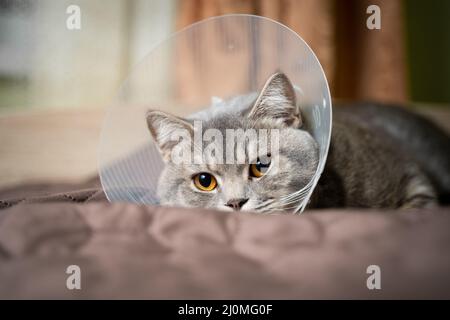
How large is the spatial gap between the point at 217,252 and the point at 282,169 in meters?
0.34

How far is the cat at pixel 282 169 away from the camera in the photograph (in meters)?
0.87

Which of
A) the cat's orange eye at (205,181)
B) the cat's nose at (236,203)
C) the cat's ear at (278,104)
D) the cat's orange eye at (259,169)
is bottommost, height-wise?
the cat's nose at (236,203)

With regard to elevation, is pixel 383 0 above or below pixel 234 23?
above

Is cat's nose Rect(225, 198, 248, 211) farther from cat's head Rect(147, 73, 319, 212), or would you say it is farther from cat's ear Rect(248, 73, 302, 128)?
cat's ear Rect(248, 73, 302, 128)

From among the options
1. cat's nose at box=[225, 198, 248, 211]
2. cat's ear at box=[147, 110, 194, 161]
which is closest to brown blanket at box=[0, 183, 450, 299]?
cat's nose at box=[225, 198, 248, 211]

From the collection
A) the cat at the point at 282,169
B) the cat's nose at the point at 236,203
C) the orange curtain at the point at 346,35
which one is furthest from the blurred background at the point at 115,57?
the cat's nose at the point at 236,203

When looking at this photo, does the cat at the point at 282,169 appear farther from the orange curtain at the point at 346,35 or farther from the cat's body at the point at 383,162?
the orange curtain at the point at 346,35

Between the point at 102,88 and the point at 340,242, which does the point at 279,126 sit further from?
the point at 102,88

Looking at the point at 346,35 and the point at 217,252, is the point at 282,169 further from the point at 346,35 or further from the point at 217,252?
the point at 346,35

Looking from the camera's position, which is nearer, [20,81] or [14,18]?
[14,18]

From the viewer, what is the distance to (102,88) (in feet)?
6.64

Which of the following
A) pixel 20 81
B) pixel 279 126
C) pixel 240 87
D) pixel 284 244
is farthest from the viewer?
pixel 20 81

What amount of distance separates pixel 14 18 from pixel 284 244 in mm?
1501
